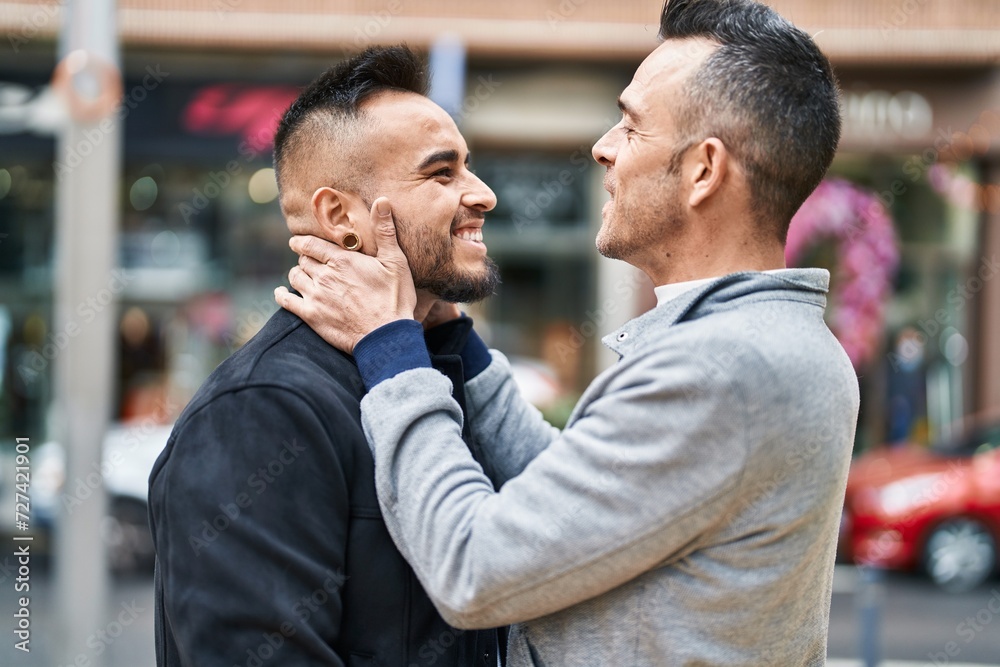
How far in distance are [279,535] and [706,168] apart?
101 cm

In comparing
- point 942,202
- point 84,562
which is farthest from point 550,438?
point 942,202

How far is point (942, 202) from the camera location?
1309 centimetres

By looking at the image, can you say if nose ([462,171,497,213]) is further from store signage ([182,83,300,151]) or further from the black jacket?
store signage ([182,83,300,151])

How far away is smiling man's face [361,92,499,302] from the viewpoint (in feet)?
7.11

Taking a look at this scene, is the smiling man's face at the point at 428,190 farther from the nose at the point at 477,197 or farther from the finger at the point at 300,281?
the finger at the point at 300,281

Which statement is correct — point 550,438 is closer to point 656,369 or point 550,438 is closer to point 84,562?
point 656,369

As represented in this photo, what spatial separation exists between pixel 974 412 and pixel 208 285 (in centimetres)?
966

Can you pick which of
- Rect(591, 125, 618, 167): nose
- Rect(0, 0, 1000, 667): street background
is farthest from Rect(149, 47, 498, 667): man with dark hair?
Rect(0, 0, 1000, 667): street background

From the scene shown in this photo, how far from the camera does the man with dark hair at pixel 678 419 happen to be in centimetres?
168

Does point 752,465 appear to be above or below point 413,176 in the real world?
below

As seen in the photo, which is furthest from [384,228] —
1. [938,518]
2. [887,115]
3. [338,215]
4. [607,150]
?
[887,115]

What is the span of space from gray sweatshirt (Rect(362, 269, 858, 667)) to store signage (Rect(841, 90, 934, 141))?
11577 mm

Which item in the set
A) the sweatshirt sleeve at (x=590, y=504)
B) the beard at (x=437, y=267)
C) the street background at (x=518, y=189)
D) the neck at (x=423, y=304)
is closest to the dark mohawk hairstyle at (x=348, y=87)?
the beard at (x=437, y=267)

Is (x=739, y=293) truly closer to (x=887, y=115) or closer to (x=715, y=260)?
(x=715, y=260)
